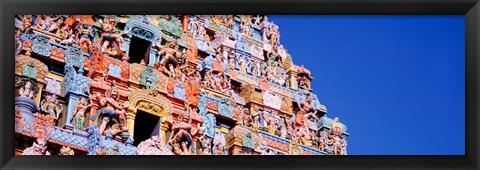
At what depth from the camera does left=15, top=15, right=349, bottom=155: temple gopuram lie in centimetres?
1355

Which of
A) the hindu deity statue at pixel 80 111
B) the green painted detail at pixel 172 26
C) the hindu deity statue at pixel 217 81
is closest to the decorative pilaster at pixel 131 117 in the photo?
the hindu deity statue at pixel 80 111

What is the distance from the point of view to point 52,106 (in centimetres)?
1383

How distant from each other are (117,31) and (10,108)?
294cm

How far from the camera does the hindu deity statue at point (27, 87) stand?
13.3 meters

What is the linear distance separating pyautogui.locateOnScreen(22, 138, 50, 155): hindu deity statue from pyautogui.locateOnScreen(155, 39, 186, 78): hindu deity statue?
220cm

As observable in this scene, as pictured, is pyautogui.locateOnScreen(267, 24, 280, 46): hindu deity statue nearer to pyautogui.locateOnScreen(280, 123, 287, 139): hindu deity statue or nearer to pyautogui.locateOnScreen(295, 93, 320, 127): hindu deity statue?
pyautogui.locateOnScreen(295, 93, 320, 127): hindu deity statue

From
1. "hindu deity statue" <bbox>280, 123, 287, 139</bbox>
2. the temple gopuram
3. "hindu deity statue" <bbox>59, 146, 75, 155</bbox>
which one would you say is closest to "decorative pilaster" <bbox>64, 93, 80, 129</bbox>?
the temple gopuram

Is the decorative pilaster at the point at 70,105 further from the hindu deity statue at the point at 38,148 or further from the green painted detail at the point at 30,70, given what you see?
the hindu deity statue at the point at 38,148

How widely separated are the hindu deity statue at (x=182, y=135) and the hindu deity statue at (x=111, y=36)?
1.20 m

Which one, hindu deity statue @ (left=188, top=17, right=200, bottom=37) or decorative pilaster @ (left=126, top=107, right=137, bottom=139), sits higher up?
hindu deity statue @ (left=188, top=17, right=200, bottom=37)

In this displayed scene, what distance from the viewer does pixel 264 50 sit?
55.1 feet
